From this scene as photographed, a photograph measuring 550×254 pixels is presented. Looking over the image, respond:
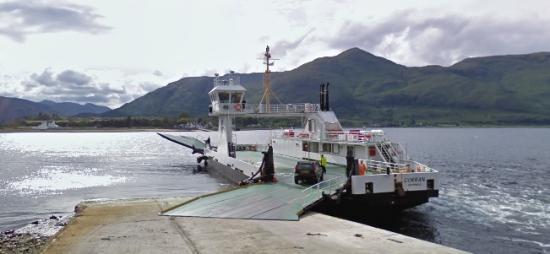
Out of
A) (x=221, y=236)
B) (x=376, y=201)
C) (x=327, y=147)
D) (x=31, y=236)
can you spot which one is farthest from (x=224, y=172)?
(x=221, y=236)

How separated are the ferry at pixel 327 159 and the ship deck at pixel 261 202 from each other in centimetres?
14

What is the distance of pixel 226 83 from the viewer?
4578 centimetres

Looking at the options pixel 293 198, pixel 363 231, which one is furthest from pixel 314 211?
pixel 363 231

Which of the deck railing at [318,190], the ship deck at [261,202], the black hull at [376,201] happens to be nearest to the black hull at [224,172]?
the ship deck at [261,202]

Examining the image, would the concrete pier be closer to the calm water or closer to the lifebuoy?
the calm water

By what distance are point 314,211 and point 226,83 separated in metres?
26.0

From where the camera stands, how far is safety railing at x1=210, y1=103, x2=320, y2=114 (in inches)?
1594

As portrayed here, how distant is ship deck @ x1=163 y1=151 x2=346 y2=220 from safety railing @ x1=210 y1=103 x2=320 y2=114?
12.9m

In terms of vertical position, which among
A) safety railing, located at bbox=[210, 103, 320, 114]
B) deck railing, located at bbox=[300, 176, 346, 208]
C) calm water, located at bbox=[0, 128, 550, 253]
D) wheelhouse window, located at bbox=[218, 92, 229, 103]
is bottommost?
calm water, located at bbox=[0, 128, 550, 253]

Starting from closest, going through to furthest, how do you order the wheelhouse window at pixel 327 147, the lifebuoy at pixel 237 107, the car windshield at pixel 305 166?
the car windshield at pixel 305 166 → the wheelhouse window at pixel 327 147 → the lifebuoy at pixel 237 107

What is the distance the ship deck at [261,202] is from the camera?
20.4 metres

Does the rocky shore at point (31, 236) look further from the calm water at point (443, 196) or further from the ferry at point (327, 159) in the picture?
the ferry at point (327, 159)

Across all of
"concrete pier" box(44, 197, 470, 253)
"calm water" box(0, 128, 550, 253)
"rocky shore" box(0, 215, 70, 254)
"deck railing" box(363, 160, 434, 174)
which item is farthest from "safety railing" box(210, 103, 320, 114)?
"concrete pier" box(44, 197, 470, 253)

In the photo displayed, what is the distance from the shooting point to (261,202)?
884 inches
